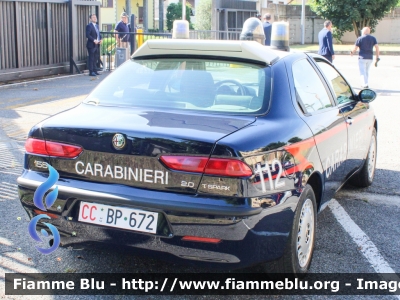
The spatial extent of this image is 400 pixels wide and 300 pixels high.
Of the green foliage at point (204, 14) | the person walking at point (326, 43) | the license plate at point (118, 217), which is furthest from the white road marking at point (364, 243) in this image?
the green foliage at point (204, 14)

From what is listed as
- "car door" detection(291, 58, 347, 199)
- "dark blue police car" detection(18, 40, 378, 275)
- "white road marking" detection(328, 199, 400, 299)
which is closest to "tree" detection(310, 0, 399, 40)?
"white road marking" detection(328, 199, 400, 299)

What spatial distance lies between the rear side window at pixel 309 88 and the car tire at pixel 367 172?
1637 millimetres

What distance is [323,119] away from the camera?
190 inches

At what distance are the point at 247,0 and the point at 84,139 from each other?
108 feet

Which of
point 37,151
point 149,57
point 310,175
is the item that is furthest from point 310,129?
point 37,151

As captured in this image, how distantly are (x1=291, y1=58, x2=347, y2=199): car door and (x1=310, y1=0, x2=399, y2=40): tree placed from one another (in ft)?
111

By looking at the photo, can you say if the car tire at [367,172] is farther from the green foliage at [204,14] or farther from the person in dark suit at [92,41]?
the green foliage at [204,14]

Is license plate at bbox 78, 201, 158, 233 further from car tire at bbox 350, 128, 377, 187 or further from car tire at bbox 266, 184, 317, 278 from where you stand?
car tire at bbox 350, 128, 377, 187

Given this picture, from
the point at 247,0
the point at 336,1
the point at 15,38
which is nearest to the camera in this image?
the point at 15,38

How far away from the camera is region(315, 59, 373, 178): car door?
5.55 m

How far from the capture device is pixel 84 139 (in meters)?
3.86

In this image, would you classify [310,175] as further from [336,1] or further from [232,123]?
[336,1]

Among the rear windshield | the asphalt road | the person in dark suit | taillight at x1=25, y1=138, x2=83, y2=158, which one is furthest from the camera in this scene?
the person in dark suit

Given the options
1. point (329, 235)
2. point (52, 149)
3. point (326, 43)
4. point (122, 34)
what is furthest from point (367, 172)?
point (122, 34)
